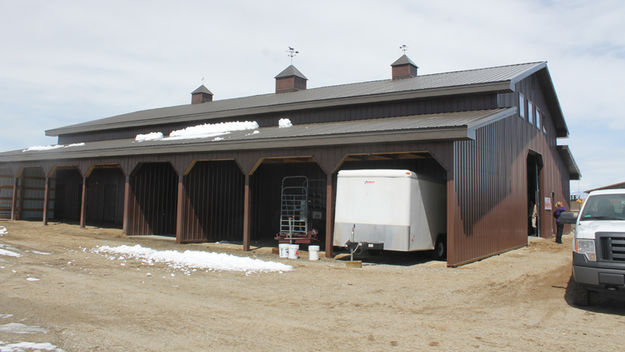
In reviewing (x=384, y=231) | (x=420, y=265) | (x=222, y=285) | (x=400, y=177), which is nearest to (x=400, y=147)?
(x=400, y=177)

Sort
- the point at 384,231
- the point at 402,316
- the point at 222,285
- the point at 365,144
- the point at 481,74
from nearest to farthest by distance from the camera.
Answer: the point at 402,316 → the point at 222,285 → the point at 384,231 → the point at 365,144 → the point at 481,74

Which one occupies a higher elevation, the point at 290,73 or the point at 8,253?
the point at 290,73

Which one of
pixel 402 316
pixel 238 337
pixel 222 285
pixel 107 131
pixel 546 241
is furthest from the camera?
pixel 107 131

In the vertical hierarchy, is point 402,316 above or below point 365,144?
below

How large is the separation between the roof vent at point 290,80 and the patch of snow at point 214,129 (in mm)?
5600

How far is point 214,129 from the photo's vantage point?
73.0 feet

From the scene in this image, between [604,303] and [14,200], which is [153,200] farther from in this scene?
[604,303]

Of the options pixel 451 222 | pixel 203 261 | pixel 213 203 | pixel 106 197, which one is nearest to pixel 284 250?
pixel 203 261

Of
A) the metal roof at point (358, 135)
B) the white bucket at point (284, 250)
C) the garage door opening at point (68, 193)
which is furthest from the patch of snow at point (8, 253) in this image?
the garage door opening at point (68, 193)

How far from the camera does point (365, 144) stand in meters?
13.7

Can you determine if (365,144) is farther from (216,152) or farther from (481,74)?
(481,74)

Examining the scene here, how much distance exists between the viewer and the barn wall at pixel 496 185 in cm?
1327

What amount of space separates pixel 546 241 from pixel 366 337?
18.1 meters

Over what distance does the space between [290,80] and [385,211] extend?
54.5ft
